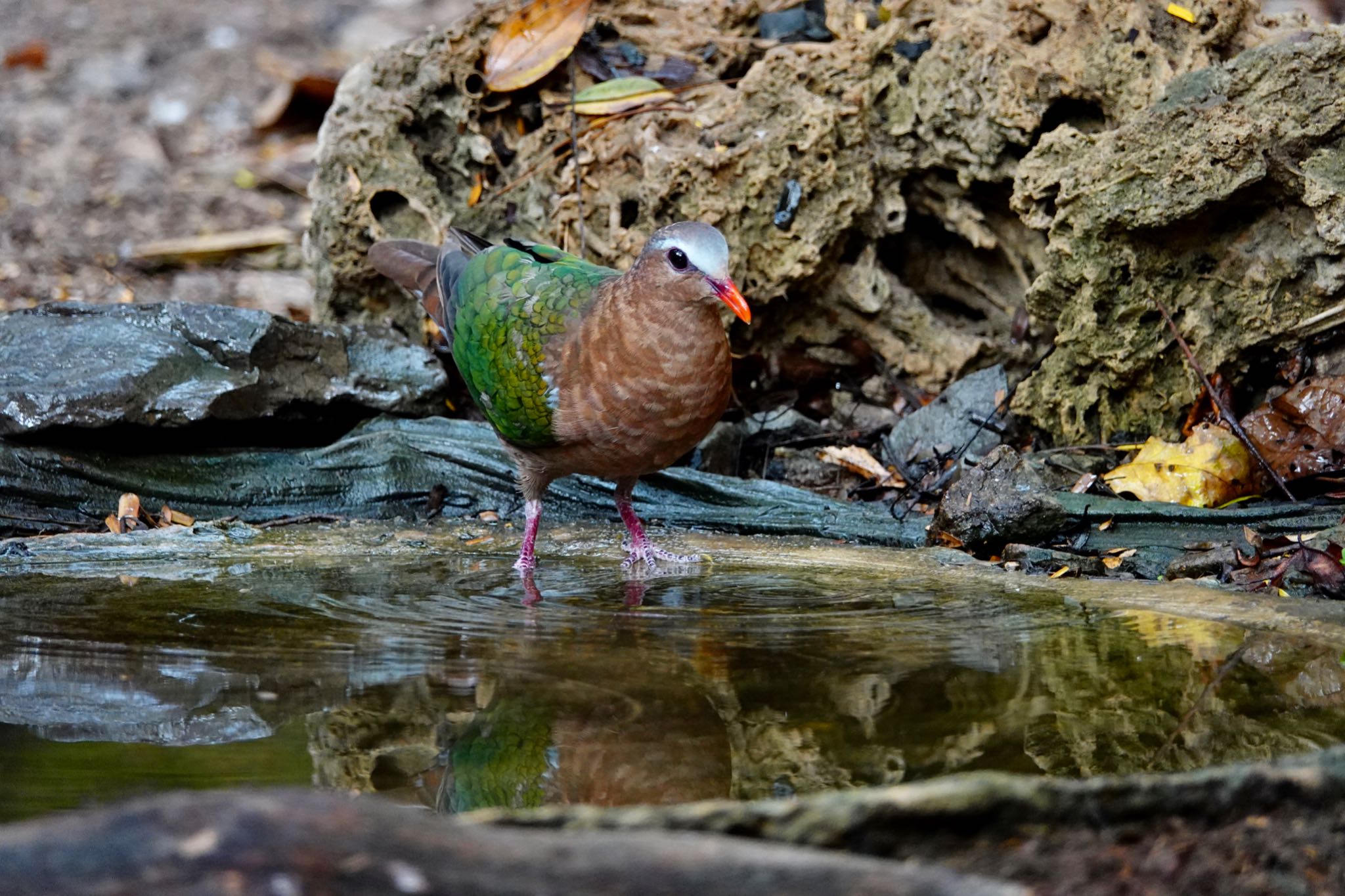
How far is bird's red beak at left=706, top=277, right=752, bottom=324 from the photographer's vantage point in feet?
13.9

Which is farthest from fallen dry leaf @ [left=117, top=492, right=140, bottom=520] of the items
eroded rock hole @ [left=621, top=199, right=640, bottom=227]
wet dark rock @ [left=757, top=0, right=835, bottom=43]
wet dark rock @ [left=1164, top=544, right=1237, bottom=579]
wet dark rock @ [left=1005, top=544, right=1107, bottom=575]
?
wet dark rock @ [left=1164, top=544, right=1237, bottom=579]

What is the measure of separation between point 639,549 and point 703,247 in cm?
108

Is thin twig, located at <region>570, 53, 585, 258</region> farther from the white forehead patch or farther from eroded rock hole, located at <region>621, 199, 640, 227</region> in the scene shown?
the white forehead patch

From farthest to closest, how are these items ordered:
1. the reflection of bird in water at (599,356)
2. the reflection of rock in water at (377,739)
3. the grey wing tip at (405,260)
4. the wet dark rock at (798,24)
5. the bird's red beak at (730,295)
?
the wet dark rock at (798,24)
the grey wing tip at (405,260)
the reflection of bird in water at (599,356)
the bird's red beak at (730,295)
the reflection of rock in water at (377,739)

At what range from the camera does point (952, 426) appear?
5719mm

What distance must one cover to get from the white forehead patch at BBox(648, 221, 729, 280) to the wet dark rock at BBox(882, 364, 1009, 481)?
1.66 m

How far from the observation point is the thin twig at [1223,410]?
4.69 m

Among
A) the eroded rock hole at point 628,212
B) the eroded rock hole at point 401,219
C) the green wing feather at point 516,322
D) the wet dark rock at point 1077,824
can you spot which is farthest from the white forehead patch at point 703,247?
the wet dark rock at point 1077,824

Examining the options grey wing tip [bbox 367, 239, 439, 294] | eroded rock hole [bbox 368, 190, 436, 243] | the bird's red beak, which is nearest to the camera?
the bird's red beak

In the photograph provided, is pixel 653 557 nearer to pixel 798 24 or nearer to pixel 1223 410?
pixel 1223 410

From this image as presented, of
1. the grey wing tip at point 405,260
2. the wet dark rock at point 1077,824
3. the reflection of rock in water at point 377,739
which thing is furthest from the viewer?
the grey wing tip at point 405,260

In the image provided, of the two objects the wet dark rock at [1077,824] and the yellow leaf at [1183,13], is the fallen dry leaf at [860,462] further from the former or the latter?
the wet dark rock at [1077,824]

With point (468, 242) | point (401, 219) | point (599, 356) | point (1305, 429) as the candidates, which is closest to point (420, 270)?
point (468, 242)

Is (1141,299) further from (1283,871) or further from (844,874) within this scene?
(844,874)
